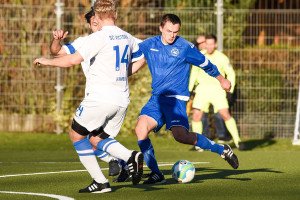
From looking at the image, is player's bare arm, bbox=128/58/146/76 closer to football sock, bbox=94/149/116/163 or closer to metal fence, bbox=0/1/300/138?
football sock, bbox=94/149/116/163

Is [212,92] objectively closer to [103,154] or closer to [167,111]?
[167,111]

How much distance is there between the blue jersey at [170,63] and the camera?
1298cm

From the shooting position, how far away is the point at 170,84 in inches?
511

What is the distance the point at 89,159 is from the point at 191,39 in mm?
11129

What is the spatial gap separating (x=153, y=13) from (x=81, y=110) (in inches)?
430

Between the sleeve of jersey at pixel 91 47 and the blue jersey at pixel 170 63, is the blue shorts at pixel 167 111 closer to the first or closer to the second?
the blue jersey at pixel 170 63

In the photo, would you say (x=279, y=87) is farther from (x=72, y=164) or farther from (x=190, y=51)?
(x=190, y=51)

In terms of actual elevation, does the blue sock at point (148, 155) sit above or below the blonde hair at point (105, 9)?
below

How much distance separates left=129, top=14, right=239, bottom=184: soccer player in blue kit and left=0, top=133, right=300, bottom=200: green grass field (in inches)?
20.2

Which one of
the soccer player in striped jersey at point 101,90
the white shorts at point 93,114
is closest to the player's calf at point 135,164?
the soccer player in striped jersey at point 101,90

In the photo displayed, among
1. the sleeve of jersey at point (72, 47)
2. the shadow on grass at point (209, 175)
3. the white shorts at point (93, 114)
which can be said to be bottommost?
the shadow on grass at point (209, 175)

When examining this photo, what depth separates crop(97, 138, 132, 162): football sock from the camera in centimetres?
1148

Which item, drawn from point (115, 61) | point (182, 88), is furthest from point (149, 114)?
point (115, 61)

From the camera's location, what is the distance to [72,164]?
16312mm
